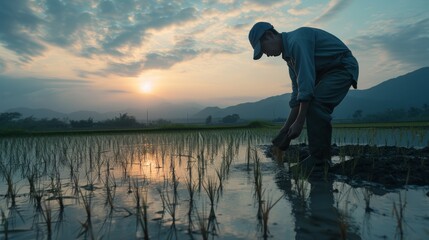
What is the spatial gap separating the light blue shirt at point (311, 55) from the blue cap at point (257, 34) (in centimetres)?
26

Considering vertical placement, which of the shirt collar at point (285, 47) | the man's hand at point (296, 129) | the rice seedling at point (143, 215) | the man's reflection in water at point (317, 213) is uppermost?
the shirt collar at point (285, 47)

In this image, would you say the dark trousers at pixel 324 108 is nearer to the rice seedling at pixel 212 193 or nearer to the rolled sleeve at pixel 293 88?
the rolled sleeve at pixel 293 88

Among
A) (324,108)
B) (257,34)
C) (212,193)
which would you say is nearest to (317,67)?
(324,108)

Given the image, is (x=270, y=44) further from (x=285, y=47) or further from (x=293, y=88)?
(x=293, y=88)

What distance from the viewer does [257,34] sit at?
3135 millimetres

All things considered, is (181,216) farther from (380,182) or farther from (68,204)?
(380,182)

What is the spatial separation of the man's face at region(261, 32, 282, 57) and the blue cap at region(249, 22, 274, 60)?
0.24ft

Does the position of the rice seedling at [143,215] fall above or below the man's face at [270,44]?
below

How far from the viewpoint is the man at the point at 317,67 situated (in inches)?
121

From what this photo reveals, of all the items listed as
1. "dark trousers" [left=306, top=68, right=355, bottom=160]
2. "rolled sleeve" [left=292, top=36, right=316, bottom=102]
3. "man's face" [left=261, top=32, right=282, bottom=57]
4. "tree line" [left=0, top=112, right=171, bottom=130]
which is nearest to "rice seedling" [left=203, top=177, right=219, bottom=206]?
"rolled sleeve" [left=292, top=36, right=316, bottom=102]

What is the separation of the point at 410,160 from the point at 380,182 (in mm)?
1467

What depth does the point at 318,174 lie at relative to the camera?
3217 mm

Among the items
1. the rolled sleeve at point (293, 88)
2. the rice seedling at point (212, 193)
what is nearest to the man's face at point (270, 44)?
the rolled sleeve at point (293, 88)

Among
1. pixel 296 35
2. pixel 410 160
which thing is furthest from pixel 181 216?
pixel 410 160
